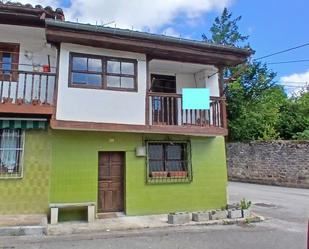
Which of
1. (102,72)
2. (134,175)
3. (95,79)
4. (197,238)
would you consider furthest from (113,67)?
(197,238)

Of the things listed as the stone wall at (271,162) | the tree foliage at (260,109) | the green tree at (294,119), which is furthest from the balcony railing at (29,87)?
the green tree at (294,119)

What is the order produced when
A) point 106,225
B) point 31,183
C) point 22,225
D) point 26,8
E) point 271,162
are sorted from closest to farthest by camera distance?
1. point 22,225
2. point 106,225
3. point 26,8
4. point 31,183
5. point 271,162

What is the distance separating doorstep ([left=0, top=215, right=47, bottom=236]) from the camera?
865 centimetres

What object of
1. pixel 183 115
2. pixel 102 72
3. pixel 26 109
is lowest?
pixel 26 109

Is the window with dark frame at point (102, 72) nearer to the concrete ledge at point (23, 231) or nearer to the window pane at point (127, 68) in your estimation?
the window pane at point (127, 68)

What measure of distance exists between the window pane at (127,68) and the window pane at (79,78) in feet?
4.32

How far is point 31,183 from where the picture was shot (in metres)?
10.7

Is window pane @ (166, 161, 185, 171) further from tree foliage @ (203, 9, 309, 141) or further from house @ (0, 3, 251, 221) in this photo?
tree foliage @ (203, 9, 309, 141)

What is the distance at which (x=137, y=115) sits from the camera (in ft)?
37.1

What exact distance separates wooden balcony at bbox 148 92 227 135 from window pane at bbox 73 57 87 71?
7.69 feet

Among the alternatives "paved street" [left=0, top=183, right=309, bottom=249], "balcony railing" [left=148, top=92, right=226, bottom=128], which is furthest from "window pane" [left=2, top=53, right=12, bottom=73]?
"paved street" [left=0, top=183, right=309, bottom=249]

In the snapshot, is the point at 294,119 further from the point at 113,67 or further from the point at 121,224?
the point at 121,224

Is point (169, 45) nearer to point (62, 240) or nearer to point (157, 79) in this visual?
point (157, 79)

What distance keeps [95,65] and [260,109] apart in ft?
67.1
